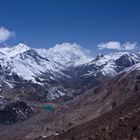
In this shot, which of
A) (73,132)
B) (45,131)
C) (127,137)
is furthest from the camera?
(45,131)

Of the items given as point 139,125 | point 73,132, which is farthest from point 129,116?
point 73,132

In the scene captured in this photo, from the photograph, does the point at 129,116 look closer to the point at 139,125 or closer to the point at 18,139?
the point at 139,125

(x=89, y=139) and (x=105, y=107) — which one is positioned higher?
(x=105, y=107)

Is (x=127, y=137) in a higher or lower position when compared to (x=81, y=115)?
lower

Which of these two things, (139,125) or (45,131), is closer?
(139,125)

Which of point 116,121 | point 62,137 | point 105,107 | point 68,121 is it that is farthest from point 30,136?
point 116,121

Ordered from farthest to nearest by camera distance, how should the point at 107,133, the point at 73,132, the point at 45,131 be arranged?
the point at 45,131 → the point at 73,132 → the point at 107,133

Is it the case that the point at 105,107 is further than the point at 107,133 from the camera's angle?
Yes

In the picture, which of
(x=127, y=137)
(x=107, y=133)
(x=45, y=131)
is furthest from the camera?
(x=45, y=131)

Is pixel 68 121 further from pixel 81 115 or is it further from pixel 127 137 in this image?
pixel 127 137
